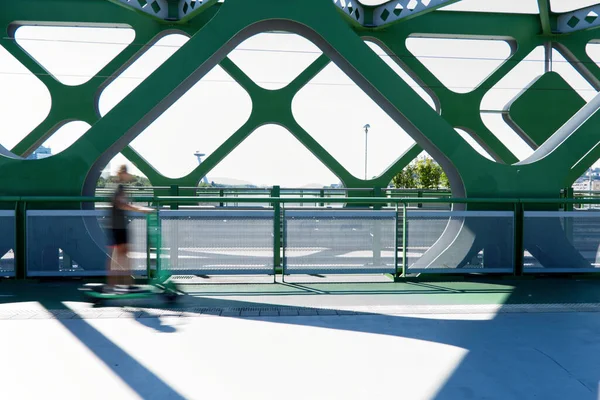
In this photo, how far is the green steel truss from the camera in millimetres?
7543

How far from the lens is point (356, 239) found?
711 centimetres

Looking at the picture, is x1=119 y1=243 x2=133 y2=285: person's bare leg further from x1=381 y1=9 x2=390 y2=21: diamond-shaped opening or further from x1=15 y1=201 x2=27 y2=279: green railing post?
x1=381 y1=9 x2=390 y2=21: diamond-shaped opening

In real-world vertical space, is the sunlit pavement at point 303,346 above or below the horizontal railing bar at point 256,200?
below

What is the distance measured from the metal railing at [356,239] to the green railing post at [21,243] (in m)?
0.01

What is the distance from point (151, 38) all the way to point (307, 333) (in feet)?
52.8

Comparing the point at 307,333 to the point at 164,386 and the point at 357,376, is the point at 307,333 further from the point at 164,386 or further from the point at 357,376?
the point at 164,386

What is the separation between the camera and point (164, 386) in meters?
3.47

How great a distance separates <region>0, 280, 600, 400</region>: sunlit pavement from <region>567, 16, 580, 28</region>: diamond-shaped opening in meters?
15.8

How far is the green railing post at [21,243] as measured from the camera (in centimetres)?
693

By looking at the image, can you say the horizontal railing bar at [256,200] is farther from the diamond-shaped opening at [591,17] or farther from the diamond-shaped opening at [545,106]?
the diamond-shaped opening at [591,17]

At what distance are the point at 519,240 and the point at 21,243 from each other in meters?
7.22

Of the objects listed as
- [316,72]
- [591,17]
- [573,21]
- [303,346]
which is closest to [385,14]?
[316,72]

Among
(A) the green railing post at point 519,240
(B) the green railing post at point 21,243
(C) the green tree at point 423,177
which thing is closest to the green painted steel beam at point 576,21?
(A) the green railing post at point 519,240

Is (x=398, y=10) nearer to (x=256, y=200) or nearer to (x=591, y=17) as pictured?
(x=591, y=17)
